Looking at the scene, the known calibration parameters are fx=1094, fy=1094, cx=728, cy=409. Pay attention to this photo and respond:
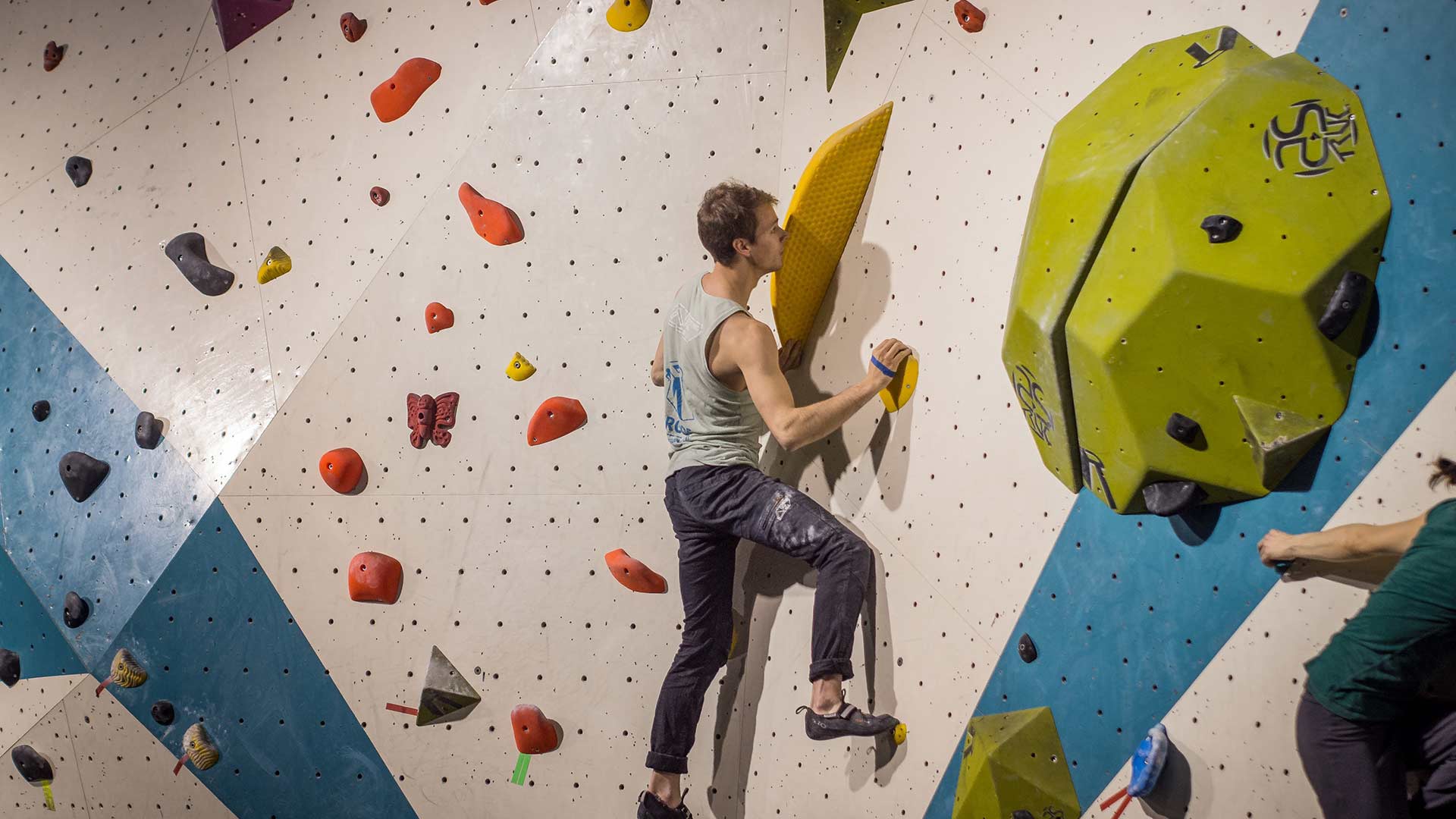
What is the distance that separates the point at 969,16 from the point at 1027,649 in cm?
135

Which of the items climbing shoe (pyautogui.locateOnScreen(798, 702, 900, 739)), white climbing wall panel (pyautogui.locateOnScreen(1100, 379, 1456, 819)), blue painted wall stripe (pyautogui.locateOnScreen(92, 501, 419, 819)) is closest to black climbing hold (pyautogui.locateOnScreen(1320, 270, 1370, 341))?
white climbing wall panel (pyautogui.locateOnScreen(1100, 379, 1456, 819))

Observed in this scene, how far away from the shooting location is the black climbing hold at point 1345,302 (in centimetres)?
169

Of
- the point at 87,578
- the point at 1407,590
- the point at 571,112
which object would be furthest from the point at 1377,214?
the point at 87,578

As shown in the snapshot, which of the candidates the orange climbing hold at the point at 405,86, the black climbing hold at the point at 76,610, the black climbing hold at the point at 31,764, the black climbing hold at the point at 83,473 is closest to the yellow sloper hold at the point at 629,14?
the orange climbing hold at the point at 405,86

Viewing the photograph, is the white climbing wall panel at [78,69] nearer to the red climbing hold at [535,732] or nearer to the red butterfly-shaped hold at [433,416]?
the red butterfly-shaped hold at [433,416]

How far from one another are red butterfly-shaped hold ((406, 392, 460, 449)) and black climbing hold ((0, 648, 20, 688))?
1635mm

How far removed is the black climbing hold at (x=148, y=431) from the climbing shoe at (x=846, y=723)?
7.25 feet

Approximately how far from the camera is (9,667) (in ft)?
11.4

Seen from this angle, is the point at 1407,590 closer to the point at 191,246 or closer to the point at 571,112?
the point at 571,112

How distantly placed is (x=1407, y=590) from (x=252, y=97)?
3230 mm

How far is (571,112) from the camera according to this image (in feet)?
9.71

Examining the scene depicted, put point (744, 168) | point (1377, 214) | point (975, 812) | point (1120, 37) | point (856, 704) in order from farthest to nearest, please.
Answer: point (744, 168), point (856, 704), point (975, 812), point (1120, 37), point (1377, 214)

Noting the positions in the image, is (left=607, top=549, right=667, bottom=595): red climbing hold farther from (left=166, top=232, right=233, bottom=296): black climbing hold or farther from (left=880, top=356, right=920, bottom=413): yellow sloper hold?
A: (left=166, top=232, right=233, bottom=296): black climbing hold

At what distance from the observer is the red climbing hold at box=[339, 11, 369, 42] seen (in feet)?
10.5
